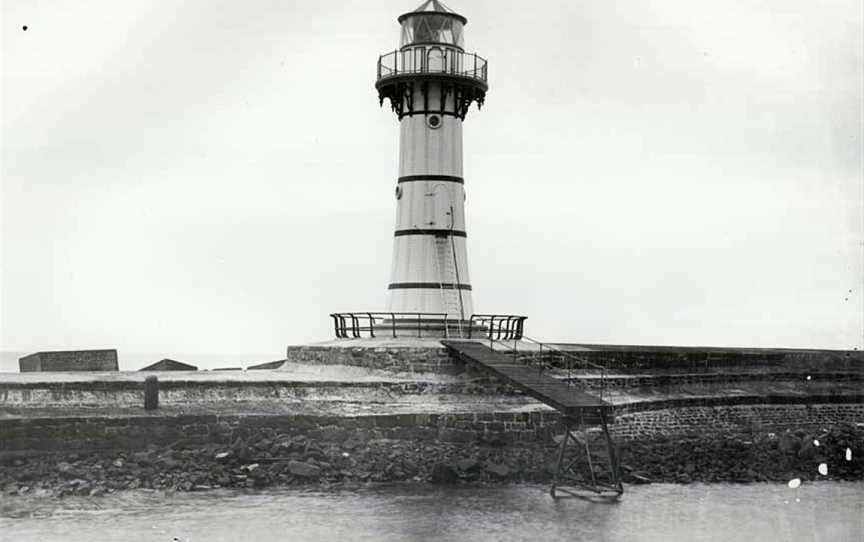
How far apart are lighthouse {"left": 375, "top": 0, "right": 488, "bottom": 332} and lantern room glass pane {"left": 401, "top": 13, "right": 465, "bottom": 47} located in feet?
0.07

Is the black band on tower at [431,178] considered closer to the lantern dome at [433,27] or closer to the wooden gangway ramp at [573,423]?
the lantern dome at [433,27]

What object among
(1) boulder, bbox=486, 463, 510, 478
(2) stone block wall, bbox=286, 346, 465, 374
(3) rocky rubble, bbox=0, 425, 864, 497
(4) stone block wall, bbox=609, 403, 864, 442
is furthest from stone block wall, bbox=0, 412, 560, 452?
(4) stone block wall, bbox=609, 403, 864, 442

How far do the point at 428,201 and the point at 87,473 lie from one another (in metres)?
9.62

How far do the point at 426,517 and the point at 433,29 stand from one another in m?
12.0

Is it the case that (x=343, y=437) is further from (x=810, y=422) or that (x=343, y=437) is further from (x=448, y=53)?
(x=810, y=422)

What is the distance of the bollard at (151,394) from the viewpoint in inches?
677

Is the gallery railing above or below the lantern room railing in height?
below

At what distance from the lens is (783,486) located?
1731 centimetres

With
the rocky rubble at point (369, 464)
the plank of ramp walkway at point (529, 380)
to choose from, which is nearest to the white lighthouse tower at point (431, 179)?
the plank of ramp walkway at point (529, 380)

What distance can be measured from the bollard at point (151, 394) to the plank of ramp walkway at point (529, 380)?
207 inches

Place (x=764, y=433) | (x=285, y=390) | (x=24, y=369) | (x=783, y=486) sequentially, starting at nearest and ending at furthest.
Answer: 1. (x=783, y=486)
2. (x=285, y=390)
3. (x=764, y=433)
4. (x=24, y=369)

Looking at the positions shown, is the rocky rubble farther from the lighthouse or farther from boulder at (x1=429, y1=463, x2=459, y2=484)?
the lighthouse

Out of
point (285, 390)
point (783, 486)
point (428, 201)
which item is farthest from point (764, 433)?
point (285, 390)

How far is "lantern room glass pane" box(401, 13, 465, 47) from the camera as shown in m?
22.8
